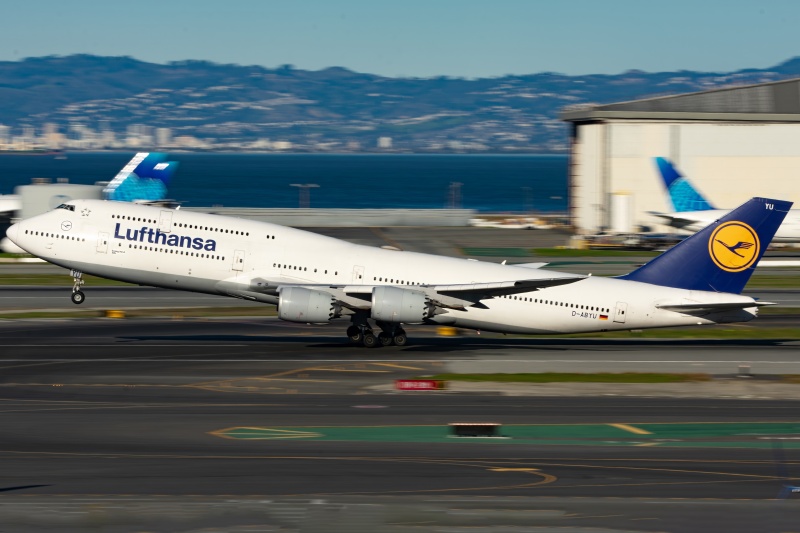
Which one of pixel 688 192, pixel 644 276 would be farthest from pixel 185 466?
pixel 688 192

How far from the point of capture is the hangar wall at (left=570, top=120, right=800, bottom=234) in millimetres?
100188

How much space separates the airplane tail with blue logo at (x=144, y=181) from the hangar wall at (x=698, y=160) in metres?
43.4

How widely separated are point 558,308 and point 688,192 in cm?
5785

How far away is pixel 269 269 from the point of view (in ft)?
138

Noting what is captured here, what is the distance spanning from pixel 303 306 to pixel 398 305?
377 centimetres

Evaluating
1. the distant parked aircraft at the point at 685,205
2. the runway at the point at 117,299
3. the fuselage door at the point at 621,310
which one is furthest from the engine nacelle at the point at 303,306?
the distant parked aircraft at the point at 685,205

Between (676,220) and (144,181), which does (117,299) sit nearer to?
(144,181)

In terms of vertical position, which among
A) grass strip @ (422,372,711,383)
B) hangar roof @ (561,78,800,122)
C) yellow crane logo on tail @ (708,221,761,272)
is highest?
hangar roof @ (561,78,800,122)

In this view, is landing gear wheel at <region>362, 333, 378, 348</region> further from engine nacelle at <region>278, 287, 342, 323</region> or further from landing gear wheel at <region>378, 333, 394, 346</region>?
engine nacelle at <region>278, 287, 342, 323</region>

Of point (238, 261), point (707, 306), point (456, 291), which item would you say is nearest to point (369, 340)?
point (456, 291)

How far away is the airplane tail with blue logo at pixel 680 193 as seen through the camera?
9562 centimetres

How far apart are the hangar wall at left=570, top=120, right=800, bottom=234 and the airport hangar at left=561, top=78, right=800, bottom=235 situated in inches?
3.8

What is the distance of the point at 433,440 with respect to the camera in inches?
1041

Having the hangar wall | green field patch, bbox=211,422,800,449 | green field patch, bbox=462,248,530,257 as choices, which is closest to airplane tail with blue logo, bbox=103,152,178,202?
green field patch, bbox=462,248,530,257
